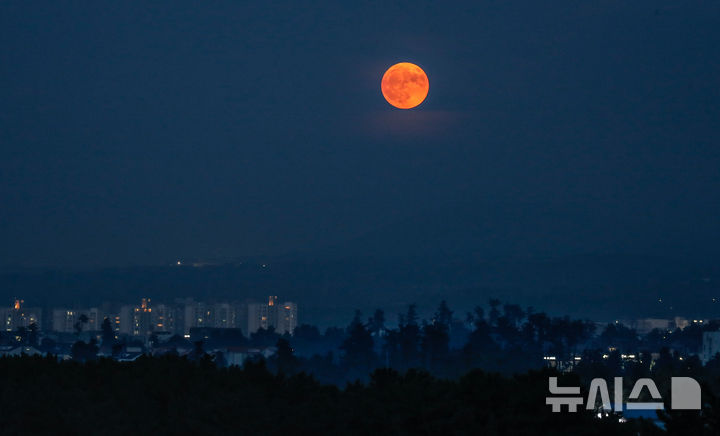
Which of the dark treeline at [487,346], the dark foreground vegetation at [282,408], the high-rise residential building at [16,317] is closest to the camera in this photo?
the dark foreground vegetation at [282,408]

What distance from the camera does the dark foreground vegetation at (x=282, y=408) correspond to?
1165 cm

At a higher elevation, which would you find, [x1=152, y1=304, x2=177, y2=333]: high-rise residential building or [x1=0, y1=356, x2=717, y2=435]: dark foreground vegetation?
[x1=0, y1=356, x2=717, y2=435]: dark foreground vegetation

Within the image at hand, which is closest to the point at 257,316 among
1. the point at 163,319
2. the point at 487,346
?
the point at 163,319

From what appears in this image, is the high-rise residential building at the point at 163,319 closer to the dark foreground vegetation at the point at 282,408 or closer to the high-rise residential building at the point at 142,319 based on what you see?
the high-rise residential building at the point at 142,319

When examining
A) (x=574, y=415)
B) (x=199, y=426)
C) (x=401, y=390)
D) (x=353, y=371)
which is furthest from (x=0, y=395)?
(x=353, y=371)

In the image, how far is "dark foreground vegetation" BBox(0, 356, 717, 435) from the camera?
11.6 m

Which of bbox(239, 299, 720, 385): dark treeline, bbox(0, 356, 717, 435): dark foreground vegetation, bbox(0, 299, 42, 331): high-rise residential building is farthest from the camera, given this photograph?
bbox(0, 299, 42, 331): high-rise residential building

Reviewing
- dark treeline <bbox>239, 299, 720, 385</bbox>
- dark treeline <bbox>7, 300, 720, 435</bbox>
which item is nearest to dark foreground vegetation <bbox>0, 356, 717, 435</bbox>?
dark treeline <bbox>7, 300, 720, 435</bbox>

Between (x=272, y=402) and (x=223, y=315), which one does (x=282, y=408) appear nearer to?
(x=272, y=402)

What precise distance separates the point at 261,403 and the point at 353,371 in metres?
70.4

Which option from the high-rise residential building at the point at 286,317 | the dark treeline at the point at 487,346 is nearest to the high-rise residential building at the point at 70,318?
the high-rise residential building at the point at 286,317

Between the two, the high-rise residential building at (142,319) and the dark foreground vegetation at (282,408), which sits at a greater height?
the dark foreground vegetation at (282,408)

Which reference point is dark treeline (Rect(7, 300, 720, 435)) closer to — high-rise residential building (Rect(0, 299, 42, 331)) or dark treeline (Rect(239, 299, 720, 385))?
dark treeline (Rect(239, 299, 720, 385))

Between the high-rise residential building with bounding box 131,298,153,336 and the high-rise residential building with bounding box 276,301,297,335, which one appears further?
the high-rise residential building with bounding box 276,301,297,335
